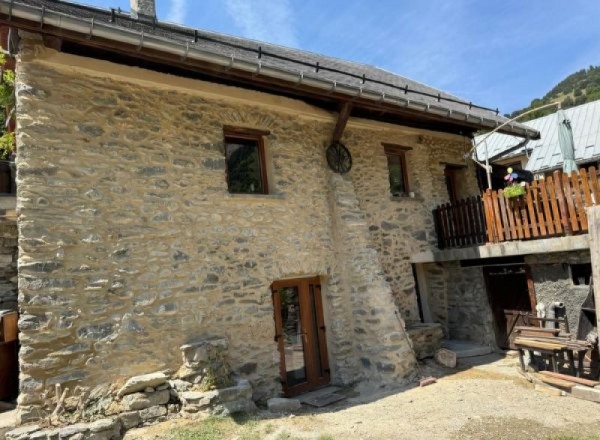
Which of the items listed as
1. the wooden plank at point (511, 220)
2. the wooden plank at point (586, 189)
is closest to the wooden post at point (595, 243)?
the wooden plank at point (586, 189)

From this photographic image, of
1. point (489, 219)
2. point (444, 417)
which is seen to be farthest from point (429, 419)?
point (489, 219)

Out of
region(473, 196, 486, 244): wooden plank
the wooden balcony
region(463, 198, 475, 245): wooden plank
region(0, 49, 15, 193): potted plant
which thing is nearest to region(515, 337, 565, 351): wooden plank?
the wooden balcony

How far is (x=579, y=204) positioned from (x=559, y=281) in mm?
1421

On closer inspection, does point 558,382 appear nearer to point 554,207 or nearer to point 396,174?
point 554,207

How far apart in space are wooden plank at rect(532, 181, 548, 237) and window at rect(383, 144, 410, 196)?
8.40ft

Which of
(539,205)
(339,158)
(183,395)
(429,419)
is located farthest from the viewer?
(339,158)

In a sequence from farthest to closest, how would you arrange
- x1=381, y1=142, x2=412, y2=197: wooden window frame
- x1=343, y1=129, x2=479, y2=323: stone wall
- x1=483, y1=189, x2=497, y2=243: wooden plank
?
1. x1=381, y1=142, x2=412, y2=197: wooden window frame
2. x1=343, y1=129, x2=479, y2=323: stone wall
3. x1=483, y1=189, x2=497, y2=243: wooden plank

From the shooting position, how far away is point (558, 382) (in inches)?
211

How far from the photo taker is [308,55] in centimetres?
1034

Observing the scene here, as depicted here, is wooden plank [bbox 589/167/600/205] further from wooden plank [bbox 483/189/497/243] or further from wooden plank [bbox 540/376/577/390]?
wooden plank [bbox 540/376/577/390]

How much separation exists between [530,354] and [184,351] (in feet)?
18.2

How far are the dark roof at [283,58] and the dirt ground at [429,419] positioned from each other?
4.59 m

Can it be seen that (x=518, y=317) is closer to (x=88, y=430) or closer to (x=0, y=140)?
(x=88, y=430)

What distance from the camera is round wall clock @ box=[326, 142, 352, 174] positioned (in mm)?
7074
